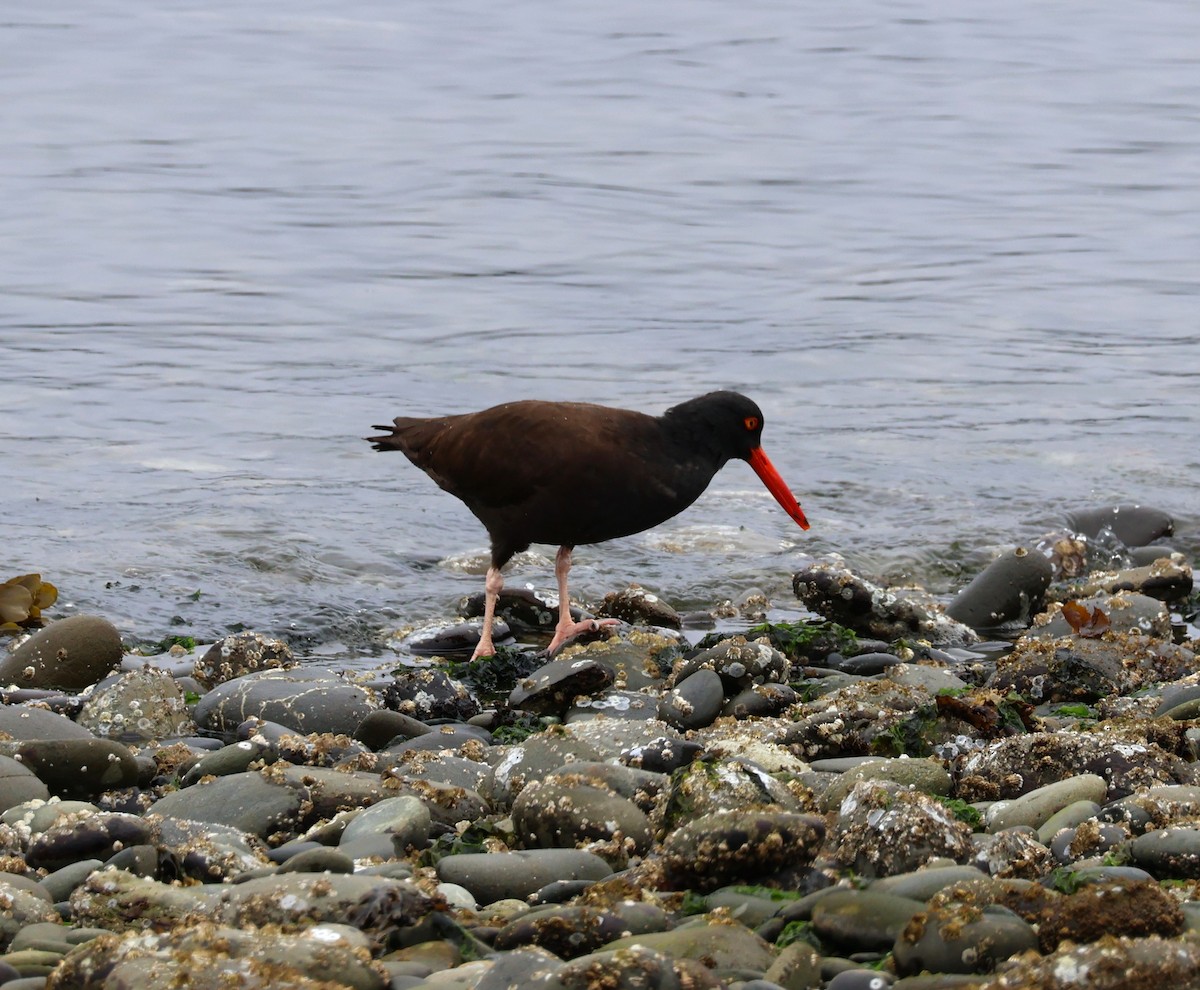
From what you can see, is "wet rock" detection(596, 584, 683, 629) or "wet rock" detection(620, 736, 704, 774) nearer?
"wet rock" detection(620, 736, 704, 774)

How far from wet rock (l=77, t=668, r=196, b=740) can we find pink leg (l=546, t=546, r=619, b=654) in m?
1.61

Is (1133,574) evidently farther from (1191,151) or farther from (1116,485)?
(1191,151)

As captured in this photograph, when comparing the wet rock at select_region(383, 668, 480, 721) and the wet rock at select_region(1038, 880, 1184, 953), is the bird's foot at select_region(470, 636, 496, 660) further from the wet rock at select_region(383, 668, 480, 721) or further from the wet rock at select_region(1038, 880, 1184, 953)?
the wet rock at select_region(1038, 880, 1184, 953)

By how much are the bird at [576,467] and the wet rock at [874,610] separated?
62cm

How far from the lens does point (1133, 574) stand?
7387mm

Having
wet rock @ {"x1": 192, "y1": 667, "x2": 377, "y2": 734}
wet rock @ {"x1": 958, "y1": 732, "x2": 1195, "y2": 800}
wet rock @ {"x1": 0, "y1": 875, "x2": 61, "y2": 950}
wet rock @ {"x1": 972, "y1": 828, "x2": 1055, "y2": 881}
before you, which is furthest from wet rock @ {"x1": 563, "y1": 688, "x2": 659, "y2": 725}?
wet rock @ {"x1": 0, "y1": 875, "x2": 61, "y2": 950}

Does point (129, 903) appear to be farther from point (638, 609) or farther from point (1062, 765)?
point (638, 609)

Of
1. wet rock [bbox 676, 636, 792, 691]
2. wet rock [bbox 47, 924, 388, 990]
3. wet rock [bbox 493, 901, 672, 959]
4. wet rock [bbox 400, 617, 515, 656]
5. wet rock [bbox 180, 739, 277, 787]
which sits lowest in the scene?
wet rock [bbox 400, 617, 515, 656]

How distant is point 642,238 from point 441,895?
1341cm

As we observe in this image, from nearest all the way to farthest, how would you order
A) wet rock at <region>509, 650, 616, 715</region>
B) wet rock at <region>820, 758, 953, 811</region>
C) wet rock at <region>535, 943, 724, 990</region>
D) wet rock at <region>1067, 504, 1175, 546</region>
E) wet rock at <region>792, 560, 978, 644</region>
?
wet rock at <region>535, 943, 724, 990</region> → wet rock at <region>820, 758, 953, 811</region> → wet rock at <region>509, 650, 616, 715</region> → wet rock at <region>792, 560, 978, 644</region> → wet rock at <region>1067, 504, 1175, 546</region>

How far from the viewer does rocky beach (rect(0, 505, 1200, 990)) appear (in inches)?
112

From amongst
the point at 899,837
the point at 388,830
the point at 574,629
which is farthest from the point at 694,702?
the point at 899,837

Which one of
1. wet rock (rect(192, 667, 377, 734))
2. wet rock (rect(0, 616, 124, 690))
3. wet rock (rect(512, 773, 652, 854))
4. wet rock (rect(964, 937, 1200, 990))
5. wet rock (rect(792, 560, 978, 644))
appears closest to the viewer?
wet rock (rect(964, 937, 1200, 990))

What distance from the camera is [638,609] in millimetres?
6891
